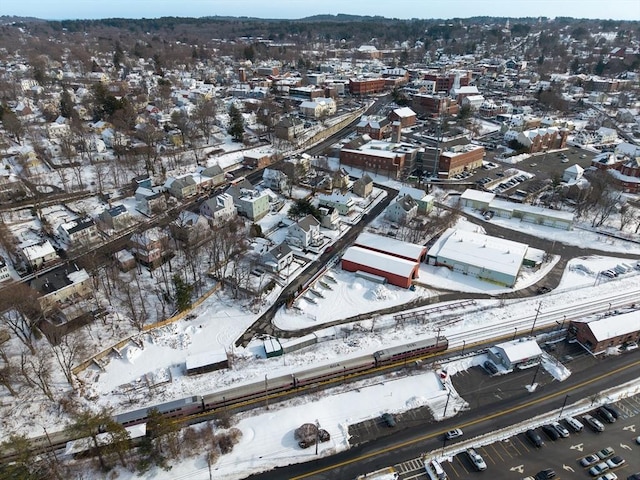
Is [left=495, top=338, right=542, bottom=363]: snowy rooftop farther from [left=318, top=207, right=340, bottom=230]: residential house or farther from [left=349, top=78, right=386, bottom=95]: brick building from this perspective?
[left=349, top=78, right=386, bottom=95]: brick building

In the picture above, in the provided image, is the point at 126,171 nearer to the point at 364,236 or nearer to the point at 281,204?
the point at 281,204

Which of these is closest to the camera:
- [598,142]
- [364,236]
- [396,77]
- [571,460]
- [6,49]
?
[571,460]

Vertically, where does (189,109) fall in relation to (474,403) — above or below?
above


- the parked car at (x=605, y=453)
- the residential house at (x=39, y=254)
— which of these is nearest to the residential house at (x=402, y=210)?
the parked car at (x=605, y=453)

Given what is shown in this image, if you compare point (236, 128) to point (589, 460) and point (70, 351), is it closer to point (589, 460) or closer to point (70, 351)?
point (70, 351)

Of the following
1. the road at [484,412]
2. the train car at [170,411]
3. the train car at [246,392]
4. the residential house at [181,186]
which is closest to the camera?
the road at [484,412]

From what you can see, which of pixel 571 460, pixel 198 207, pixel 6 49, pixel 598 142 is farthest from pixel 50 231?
pixel 6 49

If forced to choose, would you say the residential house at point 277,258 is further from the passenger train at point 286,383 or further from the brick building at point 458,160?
the brick building at point 458,160
